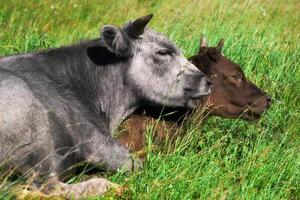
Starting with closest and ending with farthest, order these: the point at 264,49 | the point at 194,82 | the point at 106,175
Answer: the point at 106,175 → the point at 194,82 → the point at 264,49

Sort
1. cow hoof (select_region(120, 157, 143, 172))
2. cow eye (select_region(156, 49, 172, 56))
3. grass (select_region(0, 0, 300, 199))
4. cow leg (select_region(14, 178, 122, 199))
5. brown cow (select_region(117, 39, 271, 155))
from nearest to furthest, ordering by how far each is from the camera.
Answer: cow leg (select_region(14, 178, 122, 199)) < grass (select_region(0, 0, 300, 199)) < cow hoof (select_region(120, 157, 143, 172)) < cow eye (select_region(156, 49, 172, 56)) < brown cow (select_region(117, 39, 271, 155))

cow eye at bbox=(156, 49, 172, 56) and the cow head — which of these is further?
the cow head

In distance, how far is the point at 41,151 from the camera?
6848mm

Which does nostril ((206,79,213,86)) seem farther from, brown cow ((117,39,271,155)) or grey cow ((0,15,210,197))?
brown cow ((117,39,271,155))

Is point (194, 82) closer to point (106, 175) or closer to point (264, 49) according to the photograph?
point (106, 175)

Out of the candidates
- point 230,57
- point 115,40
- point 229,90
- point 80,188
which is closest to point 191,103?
point 229,90

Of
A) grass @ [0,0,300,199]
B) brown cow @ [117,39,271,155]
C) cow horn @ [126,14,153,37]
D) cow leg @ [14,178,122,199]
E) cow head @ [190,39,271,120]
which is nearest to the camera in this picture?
cow leg @ [14,178,122,199]

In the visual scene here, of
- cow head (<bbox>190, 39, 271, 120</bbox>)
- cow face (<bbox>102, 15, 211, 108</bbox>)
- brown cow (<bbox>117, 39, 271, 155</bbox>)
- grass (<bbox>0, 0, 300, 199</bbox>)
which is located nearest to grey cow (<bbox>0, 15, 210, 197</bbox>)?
cow face (<bbox>102, 15, 211, 108</bbox>)

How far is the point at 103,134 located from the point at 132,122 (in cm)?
99

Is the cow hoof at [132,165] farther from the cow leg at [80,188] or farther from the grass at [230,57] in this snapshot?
the cow leg at [80,188]

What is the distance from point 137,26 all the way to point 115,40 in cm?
28

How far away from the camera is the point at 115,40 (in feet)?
25.8

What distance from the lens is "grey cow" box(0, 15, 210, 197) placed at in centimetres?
678

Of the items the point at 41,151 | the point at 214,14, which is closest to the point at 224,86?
the point at 41,151
